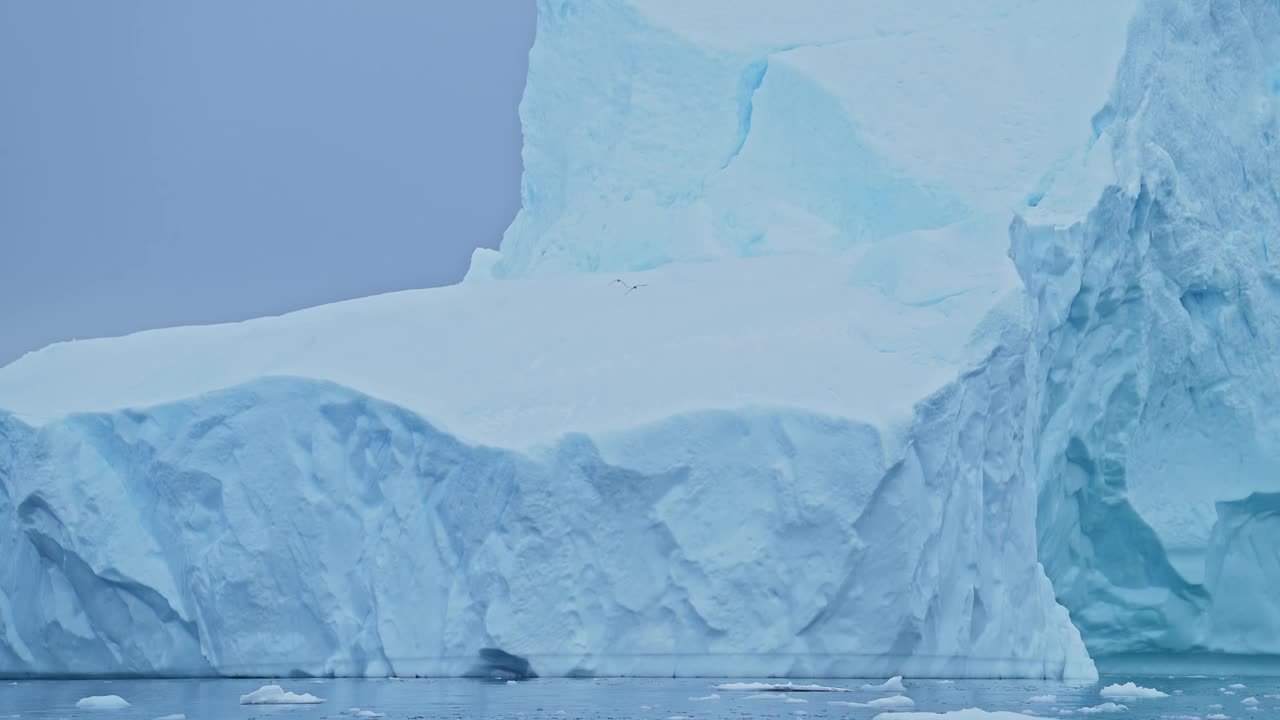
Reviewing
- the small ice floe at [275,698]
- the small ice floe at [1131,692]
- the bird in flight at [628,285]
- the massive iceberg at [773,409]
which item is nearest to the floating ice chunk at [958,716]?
the massive iceberg at [773,409]

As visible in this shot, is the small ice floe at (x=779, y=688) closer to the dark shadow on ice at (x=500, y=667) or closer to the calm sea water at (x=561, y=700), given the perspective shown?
the calm sea water at (x=561, y=700)

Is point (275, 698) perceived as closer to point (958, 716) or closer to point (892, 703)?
point (892, 703)

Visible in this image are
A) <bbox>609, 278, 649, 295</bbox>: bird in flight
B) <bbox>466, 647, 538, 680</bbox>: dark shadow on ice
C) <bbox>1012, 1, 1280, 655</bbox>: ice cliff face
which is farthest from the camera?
<bbox>1012, 1, 1280, 655</bbox>: ice cliff face

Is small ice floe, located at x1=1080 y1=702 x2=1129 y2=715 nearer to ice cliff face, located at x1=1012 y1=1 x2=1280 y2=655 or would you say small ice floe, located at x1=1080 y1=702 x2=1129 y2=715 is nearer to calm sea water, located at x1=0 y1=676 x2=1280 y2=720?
calm sea water, located at x1=0 y1=676 x2=1280 y2=720

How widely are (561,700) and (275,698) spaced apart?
5.50ft

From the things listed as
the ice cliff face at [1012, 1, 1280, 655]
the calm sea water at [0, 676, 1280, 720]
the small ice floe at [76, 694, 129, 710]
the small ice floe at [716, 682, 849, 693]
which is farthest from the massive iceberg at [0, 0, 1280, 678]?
the small ice floe at [76, 694, 129, 710]

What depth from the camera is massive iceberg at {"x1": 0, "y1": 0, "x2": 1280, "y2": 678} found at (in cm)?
1159

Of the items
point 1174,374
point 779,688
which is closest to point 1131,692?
point 779,688

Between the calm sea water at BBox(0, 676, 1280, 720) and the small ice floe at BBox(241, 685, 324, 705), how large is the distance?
0.12m

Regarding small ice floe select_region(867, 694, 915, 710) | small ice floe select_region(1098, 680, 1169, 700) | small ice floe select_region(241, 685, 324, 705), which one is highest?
small ice floe select_region(1098, 680, 1169, 700)

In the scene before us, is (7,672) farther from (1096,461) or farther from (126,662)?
(1096,461)

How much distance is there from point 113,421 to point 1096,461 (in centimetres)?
865

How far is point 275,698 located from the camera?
9.79m

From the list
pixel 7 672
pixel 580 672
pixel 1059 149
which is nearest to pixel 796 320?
pixel 580 672
